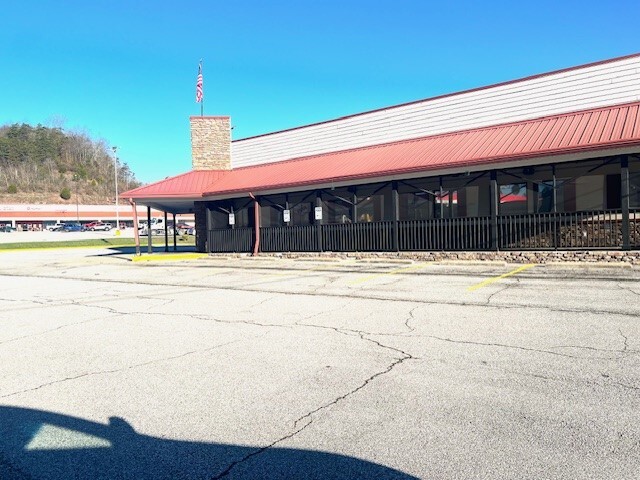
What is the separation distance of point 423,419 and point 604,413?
1.34m

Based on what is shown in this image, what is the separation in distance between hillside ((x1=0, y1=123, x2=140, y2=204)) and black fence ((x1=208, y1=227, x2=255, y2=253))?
101m

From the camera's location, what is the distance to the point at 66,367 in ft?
17.6

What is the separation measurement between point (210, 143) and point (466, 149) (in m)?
13.9

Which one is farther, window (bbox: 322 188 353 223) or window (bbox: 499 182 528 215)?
window (bbox: 322 188 353 223)

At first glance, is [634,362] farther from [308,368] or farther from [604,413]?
[308,368]

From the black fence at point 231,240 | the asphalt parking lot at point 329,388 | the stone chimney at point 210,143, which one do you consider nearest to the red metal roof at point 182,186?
the stone chimney at point 210,143

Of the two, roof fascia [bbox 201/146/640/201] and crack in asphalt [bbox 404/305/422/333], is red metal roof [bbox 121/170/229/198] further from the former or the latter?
crack in asphalt [bbox 404/305/422/333]

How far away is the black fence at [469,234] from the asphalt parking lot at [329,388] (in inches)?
229

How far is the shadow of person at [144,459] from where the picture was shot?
3002 millimetres

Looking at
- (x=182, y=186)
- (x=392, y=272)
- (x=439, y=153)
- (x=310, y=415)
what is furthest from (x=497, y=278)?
(x=182, y=186)

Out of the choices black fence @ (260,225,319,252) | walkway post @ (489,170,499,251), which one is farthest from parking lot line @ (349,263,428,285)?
black fence @ (260,225,319,252)

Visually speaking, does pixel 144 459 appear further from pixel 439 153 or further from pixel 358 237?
pixel 358 237

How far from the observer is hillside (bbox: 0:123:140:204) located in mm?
115250

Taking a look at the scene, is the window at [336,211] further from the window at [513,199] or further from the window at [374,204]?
the window at [513,199]
